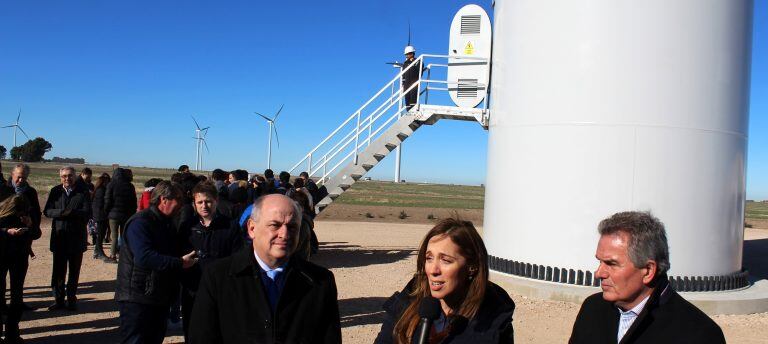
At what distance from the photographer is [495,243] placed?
11.1 meters

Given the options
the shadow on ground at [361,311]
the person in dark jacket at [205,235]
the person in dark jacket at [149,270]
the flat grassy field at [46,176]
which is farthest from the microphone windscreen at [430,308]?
the flat grassy field at [46,176]

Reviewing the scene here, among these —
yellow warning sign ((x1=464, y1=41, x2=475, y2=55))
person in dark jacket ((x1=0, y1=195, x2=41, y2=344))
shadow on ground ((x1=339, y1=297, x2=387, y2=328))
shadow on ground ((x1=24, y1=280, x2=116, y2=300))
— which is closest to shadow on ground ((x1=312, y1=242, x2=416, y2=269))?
shadow on ground ((x1=339, y1=297, x2=387, y2=328))

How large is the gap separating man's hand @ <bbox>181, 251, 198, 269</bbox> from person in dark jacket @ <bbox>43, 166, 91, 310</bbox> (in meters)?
3.83

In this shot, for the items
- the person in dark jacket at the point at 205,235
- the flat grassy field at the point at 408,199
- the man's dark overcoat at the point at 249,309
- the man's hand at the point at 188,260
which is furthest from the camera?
the flat grassy field at the point at 408,199

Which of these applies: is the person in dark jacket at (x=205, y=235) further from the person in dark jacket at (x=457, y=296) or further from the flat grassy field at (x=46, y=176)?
the flat grassy field at (x=46, y=176)

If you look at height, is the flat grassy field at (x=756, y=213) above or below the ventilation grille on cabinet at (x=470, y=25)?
below

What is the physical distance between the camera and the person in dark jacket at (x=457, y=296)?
8.71ft

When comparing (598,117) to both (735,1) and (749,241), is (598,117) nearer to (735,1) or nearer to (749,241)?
(735,1)

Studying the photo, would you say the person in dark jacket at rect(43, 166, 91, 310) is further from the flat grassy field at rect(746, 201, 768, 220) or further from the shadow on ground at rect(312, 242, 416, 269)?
the flat grassy field at rect(746, 201, 768, 220)

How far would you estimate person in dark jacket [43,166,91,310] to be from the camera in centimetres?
809

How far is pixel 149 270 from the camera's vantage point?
4945 millimetres

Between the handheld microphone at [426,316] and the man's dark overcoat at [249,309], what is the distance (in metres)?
0.86

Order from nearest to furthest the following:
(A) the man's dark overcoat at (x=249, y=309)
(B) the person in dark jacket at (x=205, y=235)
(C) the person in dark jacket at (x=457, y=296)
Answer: (C) the person in dark jacket at (x=457, y=296), (A) the man's dark overcoat at (x=249, y=309), (B) the person in dark jacket at (x=205, y=235)

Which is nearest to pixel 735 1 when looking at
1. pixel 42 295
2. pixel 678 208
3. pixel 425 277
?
pixel 678 208
